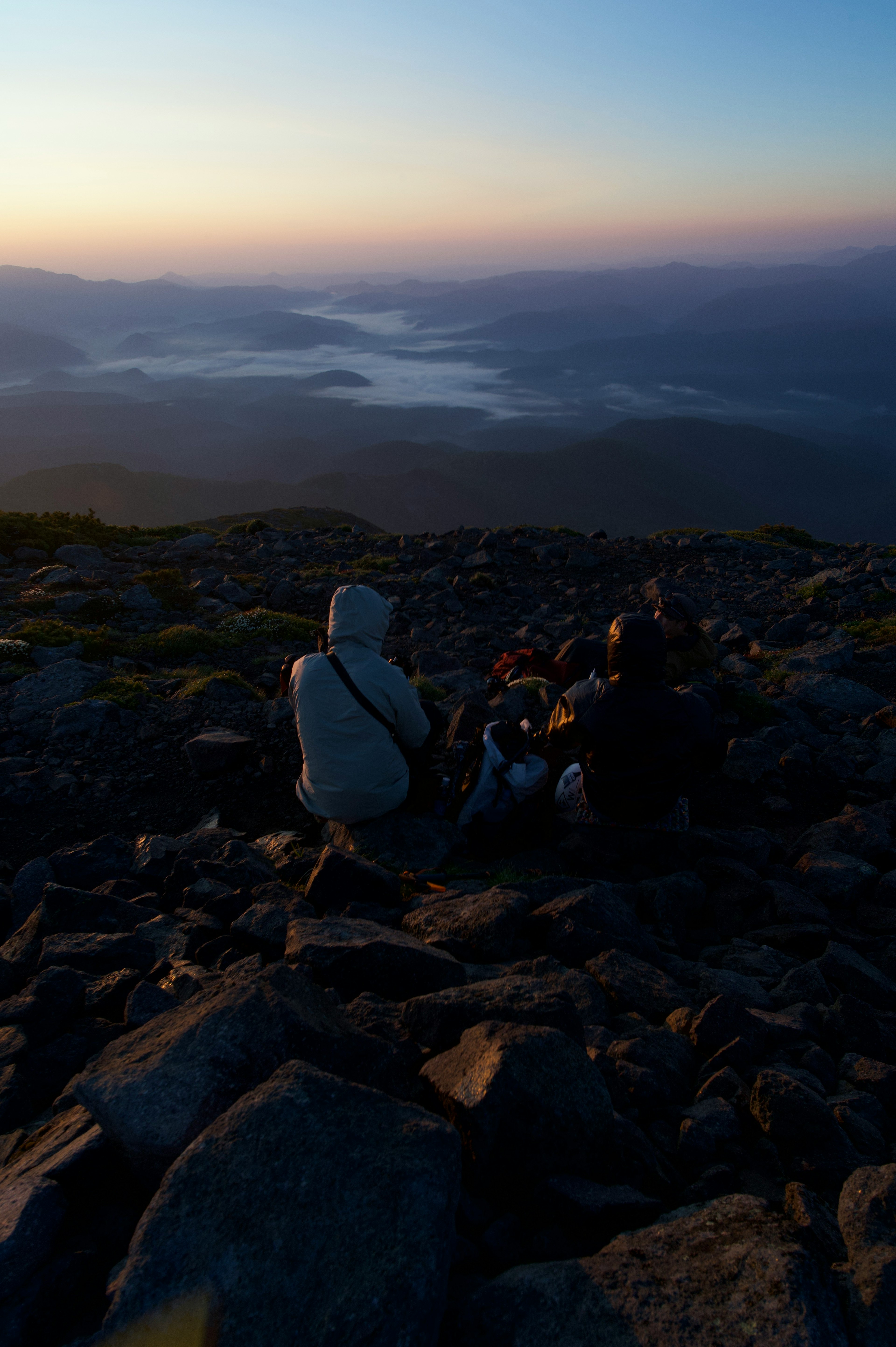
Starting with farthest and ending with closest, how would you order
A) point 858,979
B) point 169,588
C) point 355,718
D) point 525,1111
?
point 169,588
point 355,718
point 858,979
point 525,1111

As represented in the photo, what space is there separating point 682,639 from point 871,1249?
6.15 m

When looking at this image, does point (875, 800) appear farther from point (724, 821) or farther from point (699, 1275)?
point (699, 1275)

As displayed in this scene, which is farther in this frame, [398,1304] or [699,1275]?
[699,1275]

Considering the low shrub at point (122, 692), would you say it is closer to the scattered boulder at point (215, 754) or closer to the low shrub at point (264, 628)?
the scattered boulder at point (215, 754)

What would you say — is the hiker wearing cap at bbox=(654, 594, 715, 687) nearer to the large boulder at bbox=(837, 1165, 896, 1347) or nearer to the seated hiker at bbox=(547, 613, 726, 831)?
the seated hiker at bbox=(547, 613, 726, 831)

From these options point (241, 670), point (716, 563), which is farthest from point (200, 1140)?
point (716, 563)

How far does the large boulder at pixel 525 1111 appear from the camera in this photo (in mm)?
2795

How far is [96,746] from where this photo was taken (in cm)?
866

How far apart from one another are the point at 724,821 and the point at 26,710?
8762 millimetres

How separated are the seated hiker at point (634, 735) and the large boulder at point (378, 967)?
8.99 feet

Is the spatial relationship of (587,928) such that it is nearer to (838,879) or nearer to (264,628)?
(838,879)

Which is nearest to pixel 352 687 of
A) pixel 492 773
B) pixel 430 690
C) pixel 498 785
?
pixel 492 773

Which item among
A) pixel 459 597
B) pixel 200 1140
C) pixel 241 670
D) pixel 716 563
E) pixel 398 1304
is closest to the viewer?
pixel 398 1304

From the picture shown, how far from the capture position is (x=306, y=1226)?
2.22 meters
